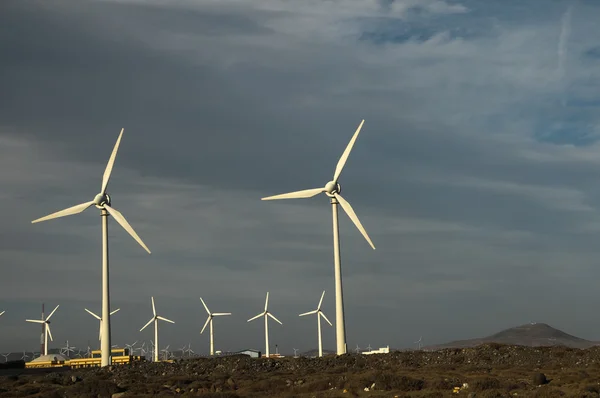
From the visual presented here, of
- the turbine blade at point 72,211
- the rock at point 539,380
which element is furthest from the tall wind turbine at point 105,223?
the rock at point 539,380

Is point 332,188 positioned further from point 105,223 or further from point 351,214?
point 105,223

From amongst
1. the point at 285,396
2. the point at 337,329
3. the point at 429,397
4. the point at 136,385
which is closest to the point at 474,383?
the point at 429,397

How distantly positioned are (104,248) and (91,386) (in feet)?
105

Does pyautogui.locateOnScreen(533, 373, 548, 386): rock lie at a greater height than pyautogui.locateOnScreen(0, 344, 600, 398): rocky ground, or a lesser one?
lesser

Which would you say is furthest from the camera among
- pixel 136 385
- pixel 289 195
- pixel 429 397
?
pixel 289 195

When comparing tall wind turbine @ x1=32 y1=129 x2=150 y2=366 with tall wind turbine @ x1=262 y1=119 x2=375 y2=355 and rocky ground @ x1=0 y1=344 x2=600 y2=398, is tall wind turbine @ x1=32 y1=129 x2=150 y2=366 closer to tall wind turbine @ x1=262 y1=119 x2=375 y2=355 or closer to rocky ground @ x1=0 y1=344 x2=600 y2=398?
rocky ground @ x1=0 y1=344 x2=600 y2=398

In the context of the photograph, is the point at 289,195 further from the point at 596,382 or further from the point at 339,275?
the point at 596,382

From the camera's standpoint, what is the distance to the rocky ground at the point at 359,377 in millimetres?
50938

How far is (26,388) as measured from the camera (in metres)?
66.1

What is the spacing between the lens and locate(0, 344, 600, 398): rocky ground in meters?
50.9

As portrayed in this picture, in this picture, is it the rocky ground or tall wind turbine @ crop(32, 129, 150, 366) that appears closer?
the rocky ground

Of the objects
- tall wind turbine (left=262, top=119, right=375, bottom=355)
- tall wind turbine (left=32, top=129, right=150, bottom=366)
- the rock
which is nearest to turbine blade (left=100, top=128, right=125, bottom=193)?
tall wind turbine (left=32, top=129, right=150, bottom=366)

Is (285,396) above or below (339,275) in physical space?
→ below

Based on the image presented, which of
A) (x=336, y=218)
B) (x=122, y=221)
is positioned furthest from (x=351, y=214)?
(x=122, y=221)
